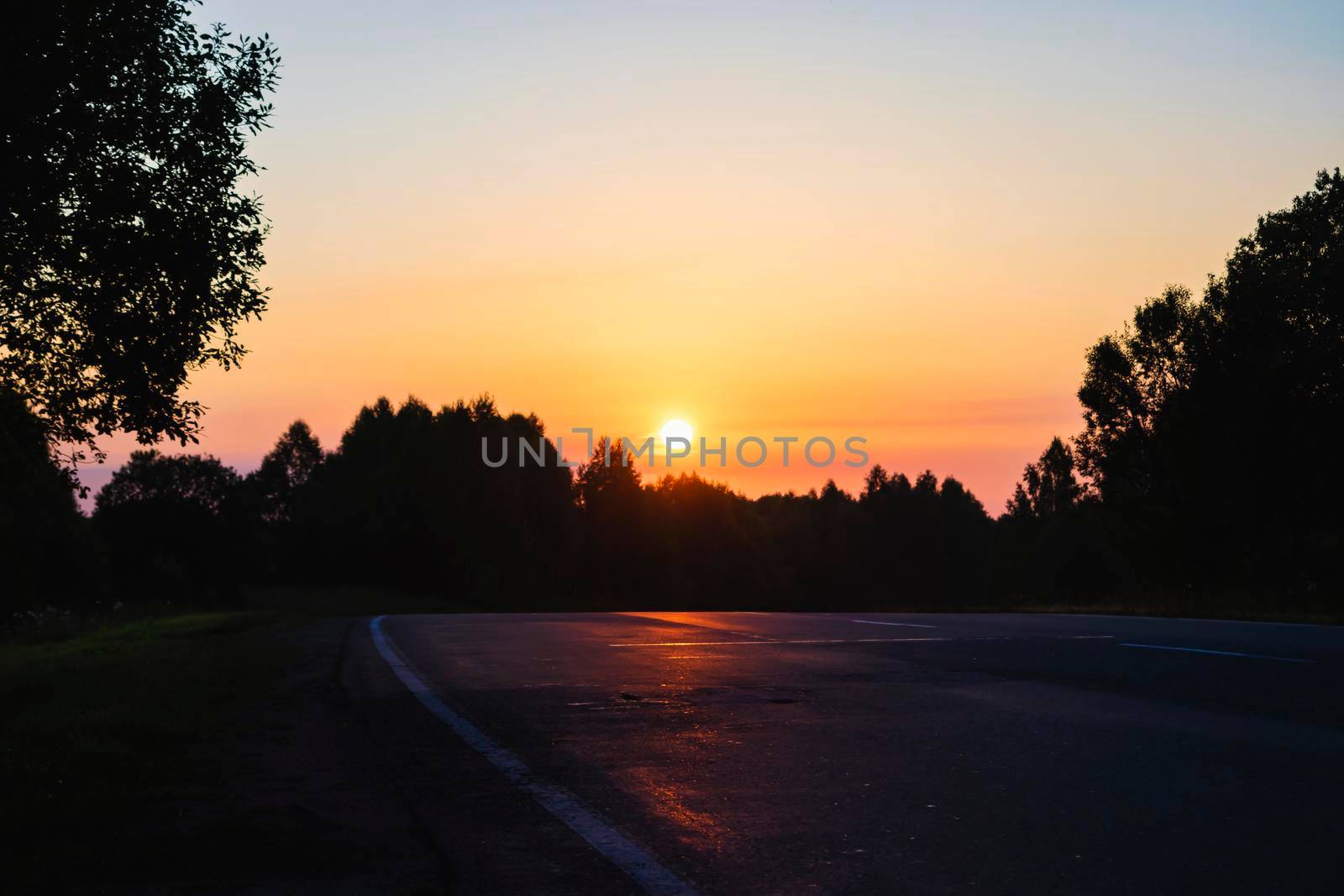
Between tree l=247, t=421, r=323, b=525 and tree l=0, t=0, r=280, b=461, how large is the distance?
495ft

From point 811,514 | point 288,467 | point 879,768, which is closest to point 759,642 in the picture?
point 879,768

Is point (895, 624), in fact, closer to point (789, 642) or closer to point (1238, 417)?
point (789, 642)

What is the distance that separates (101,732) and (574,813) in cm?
433

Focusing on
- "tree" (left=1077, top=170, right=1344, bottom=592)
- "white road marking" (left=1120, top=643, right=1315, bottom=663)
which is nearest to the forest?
"tree" (left=1077, top=170, right=1344, bottom=592)

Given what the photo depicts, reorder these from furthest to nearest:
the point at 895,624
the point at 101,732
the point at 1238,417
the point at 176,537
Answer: the point at 176,537 → the point at 1238,417 → the point at 895,624 → the point at 101,732

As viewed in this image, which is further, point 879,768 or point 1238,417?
point 1238,417

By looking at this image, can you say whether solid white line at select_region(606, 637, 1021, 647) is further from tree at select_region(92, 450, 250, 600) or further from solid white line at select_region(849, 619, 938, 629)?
tree at select_region(92, 450, 250, 600)

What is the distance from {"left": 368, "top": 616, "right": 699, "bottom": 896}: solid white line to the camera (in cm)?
461

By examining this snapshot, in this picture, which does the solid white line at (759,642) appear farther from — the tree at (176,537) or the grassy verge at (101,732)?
the tree at (176,537)

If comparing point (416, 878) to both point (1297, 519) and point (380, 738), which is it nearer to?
point (380, 738)

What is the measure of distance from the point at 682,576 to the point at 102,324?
112 metres

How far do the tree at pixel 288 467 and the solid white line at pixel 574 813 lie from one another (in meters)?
158

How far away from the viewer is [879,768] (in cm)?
675

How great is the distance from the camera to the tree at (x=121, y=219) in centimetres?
1283
